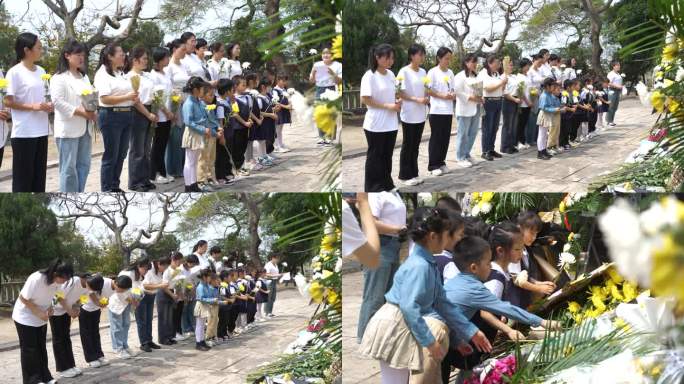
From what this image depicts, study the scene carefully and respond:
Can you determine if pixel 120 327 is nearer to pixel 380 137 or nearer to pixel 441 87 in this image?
pixel 380 137

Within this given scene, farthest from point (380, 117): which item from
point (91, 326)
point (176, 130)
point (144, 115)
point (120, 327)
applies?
point (91, 326)

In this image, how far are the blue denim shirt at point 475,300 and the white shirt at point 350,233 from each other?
408 millimetres

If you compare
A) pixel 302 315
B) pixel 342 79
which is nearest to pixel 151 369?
pixel 302 315

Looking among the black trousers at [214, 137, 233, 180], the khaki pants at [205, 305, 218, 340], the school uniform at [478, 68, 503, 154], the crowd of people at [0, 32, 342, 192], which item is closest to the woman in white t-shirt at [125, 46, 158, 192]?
the crowd of people at [0, 32, 342, 192]

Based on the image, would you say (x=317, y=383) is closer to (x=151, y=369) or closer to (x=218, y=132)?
(x=151, y=369)

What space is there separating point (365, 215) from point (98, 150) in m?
1.43

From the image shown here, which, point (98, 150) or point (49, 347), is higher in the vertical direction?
point (98, 150)

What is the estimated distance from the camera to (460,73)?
2.94m

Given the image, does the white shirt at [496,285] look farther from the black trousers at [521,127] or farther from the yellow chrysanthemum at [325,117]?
the yellow chrysanthemum at [325,117]

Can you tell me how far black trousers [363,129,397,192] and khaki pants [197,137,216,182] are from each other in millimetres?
705

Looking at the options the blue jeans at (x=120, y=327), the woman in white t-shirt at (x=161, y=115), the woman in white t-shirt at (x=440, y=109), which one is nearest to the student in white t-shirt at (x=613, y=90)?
the woman in white t-shirt at (x=440, y=109)

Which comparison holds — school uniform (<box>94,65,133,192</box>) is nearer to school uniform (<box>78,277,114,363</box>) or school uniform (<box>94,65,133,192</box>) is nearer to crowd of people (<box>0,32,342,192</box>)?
crowd of people (<box>0,32,342,192</box>)

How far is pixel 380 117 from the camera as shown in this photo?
287 centimetres

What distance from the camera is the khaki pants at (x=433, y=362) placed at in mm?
2832
